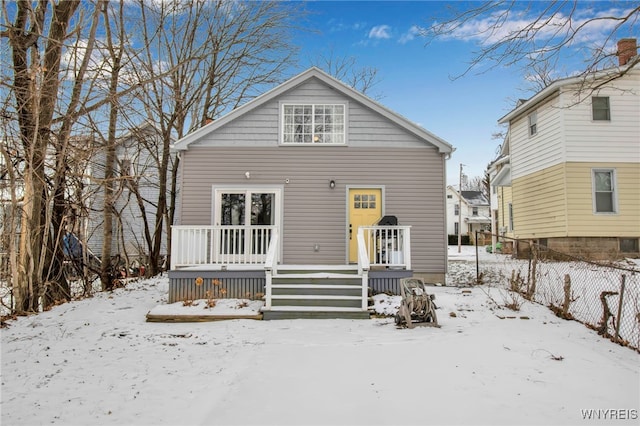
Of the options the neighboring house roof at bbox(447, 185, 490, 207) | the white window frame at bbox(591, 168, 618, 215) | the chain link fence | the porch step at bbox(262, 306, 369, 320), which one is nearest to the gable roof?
the chain link fence

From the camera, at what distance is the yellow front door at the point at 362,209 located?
370 inches

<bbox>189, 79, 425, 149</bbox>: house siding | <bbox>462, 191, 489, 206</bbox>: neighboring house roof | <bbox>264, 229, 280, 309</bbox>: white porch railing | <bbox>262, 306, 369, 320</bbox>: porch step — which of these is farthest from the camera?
<bbox>462, 191, 489, 206</bbox>: neighboring house roof

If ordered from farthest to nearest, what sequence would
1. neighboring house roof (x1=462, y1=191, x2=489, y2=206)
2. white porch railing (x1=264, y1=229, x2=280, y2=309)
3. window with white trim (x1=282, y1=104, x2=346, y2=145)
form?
neighboring house roof (x1=462, y1=191, x2=489, y2=206), window with white trim (x1=282, y1=104, x2=346, y2=145), white porch railing (x1=264, y1=229, x2=280, y2=309)

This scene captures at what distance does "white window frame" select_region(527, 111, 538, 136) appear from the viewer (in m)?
13.2

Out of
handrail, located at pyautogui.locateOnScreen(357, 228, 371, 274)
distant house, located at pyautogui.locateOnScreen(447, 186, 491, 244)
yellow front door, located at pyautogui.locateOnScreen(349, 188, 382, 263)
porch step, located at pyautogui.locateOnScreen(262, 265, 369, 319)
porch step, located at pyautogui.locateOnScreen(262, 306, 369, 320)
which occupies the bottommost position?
porch step, located at pyautogui.locateOnScreen(262, 306, 369, 320)

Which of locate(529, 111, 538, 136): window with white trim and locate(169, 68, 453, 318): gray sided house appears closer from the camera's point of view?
locate(169, 68, 453, 318): gray sided house

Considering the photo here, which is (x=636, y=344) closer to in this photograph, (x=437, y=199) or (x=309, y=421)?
(x=309, y=421)

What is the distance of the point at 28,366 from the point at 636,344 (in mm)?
6984

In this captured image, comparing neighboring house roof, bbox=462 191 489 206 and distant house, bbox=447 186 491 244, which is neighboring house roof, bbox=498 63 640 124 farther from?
neighboring house roof, bbox=462 191 489 206

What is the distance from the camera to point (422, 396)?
10.9ft

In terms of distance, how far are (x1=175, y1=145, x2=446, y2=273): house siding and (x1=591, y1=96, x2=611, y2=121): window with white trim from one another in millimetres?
6056

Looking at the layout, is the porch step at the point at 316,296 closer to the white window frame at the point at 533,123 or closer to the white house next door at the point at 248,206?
the white house next door at the point at 248,206

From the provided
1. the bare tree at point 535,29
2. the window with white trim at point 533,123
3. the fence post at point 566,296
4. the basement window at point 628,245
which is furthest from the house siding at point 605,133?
the bare tree at point 535,29

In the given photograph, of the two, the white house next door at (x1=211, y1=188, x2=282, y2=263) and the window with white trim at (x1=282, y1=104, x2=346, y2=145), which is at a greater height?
the window with white trim at (x1=282, y1=104, x2=346, y2=145)
